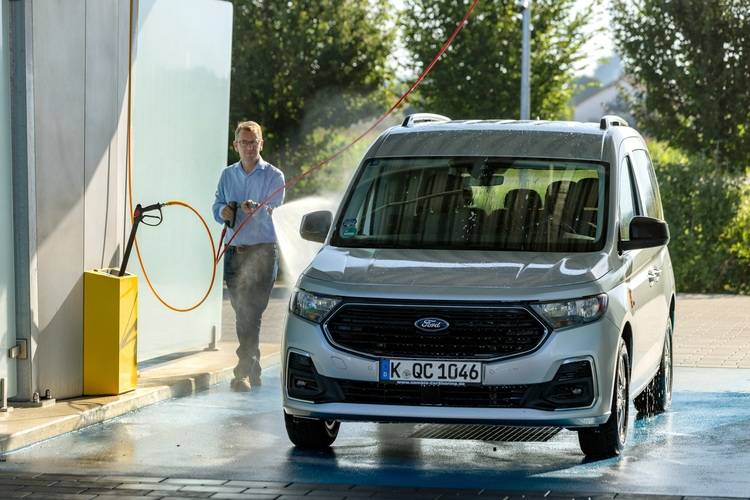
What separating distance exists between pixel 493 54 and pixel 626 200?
2225 centimetres

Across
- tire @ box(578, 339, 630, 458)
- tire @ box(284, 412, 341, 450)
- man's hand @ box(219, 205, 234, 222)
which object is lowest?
tire @ box(284, 412, 341, 450)

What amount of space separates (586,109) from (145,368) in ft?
338

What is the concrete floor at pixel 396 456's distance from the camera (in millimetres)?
8484

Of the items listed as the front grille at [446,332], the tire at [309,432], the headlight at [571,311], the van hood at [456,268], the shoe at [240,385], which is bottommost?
the shoe at [240,385]

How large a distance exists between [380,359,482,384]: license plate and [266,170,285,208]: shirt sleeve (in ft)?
13.2

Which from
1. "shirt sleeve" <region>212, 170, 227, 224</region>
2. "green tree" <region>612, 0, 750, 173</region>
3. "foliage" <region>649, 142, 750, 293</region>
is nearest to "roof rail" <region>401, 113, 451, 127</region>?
"shirt sleeve" <region>212, 170, 227, 224</region>

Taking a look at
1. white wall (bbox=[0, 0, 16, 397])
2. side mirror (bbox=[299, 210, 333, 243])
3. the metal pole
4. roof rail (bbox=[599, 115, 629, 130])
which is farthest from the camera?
Answer: the metal pole

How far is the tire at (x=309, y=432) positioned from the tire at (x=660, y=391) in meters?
2.54

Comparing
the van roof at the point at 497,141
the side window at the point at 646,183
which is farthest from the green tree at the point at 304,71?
the van roof at the point at 497,141

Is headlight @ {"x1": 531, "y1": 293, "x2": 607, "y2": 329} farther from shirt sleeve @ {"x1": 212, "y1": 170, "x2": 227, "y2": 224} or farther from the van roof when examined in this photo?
shirt sleeve @ {"x1": 212, "y1": 170, "x2": 227, "y2": 224}

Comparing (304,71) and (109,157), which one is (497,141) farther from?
(304,71)

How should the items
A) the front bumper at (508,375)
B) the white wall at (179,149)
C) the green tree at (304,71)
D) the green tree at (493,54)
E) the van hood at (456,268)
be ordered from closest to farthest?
1. the front bumper at (508,375)
2. the van hood at (456,268)
3. the white wall at (179,149)
4. the green tree at (493,54)
5. the green tree at (304,71)

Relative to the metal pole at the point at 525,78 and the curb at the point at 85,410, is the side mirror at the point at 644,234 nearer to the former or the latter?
the curb at the point at 85,410

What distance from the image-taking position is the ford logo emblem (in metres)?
8.50
